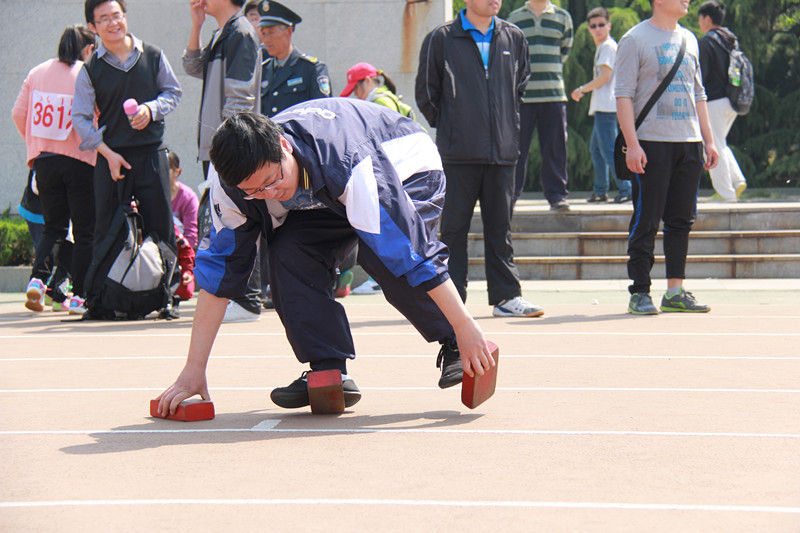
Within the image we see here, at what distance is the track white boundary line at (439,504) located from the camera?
281 centimetres

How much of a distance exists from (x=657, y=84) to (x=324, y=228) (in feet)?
12.3

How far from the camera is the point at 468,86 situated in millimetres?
7137

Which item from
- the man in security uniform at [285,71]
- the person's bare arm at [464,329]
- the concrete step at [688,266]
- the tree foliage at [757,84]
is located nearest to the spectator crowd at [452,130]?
the man in security uniform at [285,71]

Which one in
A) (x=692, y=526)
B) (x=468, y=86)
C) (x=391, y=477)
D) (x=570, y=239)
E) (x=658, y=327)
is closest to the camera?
(x=692, y=526)

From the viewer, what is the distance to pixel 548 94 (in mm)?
9938

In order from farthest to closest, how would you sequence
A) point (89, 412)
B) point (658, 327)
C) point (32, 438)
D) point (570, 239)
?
point (570, 239) < point (658, 327) < point (89, 412) < point (32, 438)

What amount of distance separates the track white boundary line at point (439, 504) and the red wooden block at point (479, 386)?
1.03 metres

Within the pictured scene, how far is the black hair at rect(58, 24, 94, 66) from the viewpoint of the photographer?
7.93 m

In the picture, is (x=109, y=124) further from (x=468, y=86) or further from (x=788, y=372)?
(x=788, y=372)

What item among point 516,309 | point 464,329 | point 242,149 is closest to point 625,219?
point 516,309

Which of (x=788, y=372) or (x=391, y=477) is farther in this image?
(x=788, y=372)

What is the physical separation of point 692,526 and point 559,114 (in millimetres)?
7640

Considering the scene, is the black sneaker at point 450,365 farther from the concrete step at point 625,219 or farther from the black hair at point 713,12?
the black hair at point 713,12

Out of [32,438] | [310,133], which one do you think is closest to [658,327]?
[310,133]
